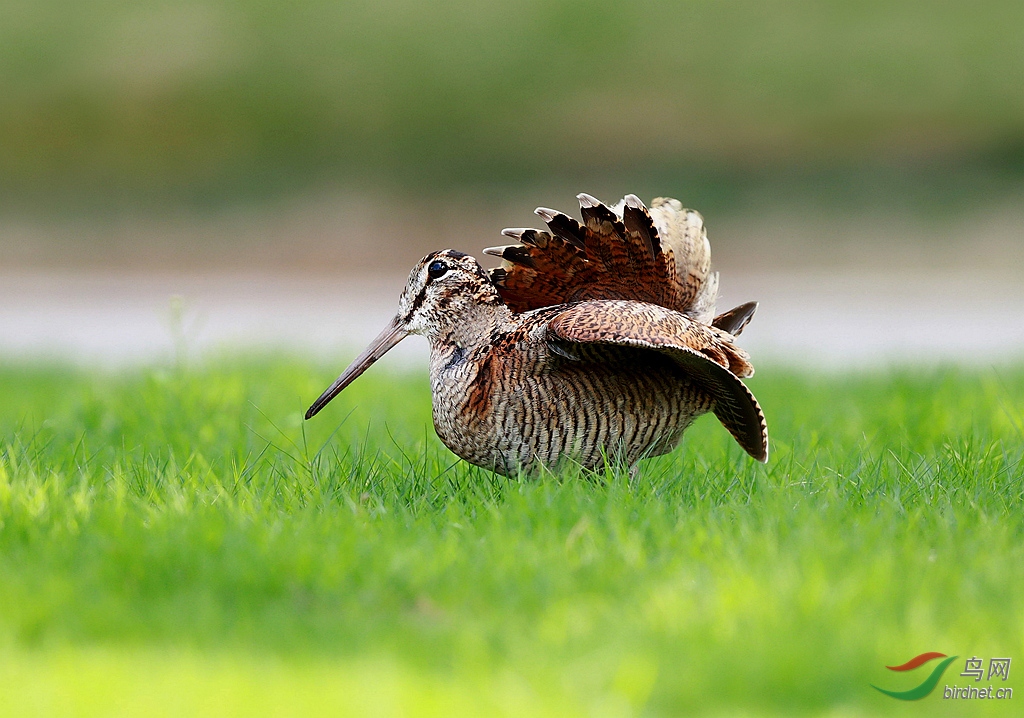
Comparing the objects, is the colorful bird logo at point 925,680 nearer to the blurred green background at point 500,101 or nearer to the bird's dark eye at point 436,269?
the bird's dark eye at point 436,269

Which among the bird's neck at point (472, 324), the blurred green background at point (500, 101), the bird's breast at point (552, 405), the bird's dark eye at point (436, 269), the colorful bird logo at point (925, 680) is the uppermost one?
the blurred green background at point (500, 101)

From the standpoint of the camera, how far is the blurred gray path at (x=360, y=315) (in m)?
8.40

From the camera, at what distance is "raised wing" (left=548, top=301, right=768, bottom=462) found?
12.5 ft

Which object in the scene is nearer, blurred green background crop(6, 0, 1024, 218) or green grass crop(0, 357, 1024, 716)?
green grass crop(0, 357, 1024, 716)

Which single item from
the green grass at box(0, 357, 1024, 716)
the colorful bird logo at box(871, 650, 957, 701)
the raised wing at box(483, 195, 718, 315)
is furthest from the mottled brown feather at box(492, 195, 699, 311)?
the colorful bird logo at box(871, 650, 957, 701)

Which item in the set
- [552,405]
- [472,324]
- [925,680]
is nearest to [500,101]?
[472,324]

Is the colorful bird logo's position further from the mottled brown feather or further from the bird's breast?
the mottled brown feather

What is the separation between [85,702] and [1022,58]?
45.9ft

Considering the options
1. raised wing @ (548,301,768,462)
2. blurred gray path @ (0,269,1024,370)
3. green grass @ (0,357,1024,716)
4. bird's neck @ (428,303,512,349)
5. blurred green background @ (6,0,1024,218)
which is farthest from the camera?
blurred green background @ (6,0,1024,218)

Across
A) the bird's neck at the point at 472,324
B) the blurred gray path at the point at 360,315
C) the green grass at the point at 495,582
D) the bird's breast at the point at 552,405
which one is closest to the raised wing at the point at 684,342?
the bird's breast at the point at 552,405

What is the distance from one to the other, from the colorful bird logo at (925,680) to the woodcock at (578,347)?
128cm

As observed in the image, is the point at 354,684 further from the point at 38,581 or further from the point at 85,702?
the point at 38,581

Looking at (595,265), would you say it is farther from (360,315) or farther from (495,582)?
(360,315)

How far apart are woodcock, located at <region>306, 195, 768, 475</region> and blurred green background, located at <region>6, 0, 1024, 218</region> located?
9160 millimetres
